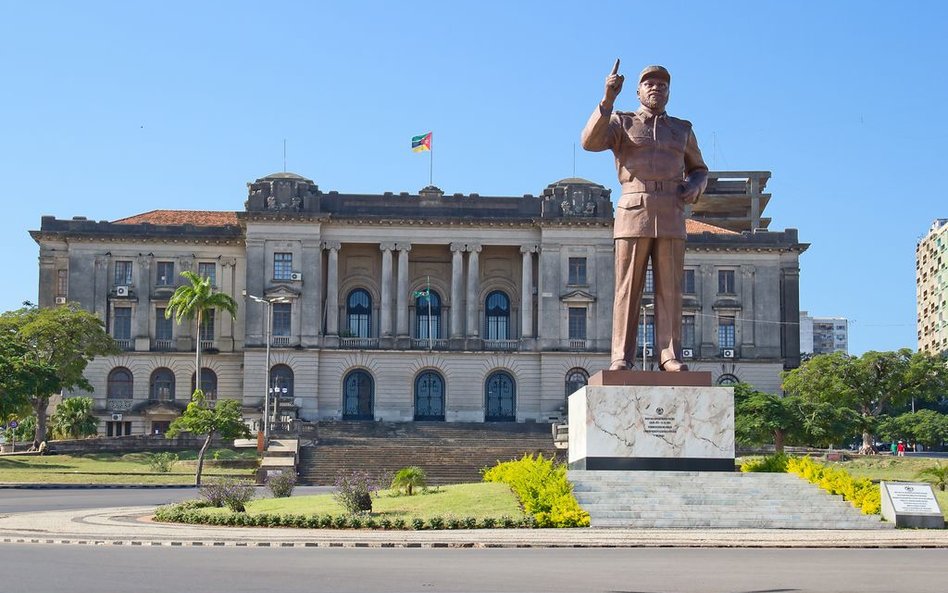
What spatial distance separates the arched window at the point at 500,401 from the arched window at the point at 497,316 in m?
3.41

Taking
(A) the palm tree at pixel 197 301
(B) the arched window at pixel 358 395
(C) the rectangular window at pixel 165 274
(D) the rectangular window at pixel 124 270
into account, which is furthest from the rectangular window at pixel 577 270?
(D) the rectangular window at pixel 124 270

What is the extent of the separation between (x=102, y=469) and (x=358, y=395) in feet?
77.0

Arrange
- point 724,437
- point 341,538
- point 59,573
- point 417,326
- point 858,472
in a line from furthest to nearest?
1. point 417,326
2. point 858,472
3. point 724,437
4. point 341,538
5. point 59,573

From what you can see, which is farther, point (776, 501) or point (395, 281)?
point (395, 281)

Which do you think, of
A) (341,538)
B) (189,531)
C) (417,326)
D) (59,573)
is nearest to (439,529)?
(341,538)

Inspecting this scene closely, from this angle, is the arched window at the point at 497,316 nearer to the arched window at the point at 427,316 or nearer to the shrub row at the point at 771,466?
the arched window at the point at 427,316

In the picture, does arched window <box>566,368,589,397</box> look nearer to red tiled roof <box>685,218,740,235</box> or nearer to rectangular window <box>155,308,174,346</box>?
red tiled roof <box>685,218,740,235</box>

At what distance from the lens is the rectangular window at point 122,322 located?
8212 cm

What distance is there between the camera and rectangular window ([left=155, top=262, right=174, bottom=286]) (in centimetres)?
8300

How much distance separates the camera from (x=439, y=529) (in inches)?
1045

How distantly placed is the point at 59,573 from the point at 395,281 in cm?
6396

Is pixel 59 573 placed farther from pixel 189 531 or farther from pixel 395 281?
pixel 395 281

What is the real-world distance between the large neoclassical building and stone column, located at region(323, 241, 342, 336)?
0.32 ft

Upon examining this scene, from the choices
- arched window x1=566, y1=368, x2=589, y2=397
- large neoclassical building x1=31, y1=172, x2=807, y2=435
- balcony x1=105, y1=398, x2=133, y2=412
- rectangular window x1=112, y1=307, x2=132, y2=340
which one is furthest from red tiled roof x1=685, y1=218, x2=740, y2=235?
balcony x1=105, y1=398, x2=133, y2=412
